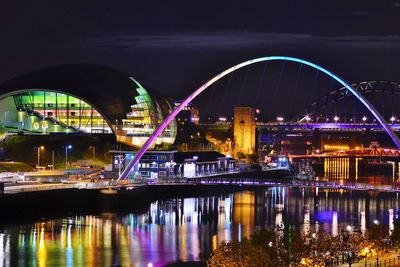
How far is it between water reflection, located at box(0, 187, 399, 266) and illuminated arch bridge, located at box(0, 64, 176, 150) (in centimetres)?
2035

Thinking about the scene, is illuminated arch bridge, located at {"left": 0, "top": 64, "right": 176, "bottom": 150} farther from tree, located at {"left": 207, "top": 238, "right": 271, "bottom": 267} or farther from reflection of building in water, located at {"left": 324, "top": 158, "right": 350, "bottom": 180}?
tree, located at {"left": 207, "top": 238, "right": 271, "bottom": 267}

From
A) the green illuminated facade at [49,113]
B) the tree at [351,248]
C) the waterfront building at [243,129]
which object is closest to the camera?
the tree at [351,248]

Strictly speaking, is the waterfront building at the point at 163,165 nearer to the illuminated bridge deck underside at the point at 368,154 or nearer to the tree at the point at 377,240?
the tree at the point at 377,240

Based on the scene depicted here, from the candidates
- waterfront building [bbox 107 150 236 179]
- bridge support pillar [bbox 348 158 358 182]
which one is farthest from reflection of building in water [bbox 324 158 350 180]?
waterfront building [bbox 107 150 236 179]

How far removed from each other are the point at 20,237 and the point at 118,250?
605 cm

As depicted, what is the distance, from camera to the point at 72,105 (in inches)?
3932

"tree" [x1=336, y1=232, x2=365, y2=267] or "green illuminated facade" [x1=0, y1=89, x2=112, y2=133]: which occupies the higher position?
"green illuminated facade" [x1=0, y1=89, x2=112, y2=133]

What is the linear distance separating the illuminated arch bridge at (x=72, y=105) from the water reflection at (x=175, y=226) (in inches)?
801

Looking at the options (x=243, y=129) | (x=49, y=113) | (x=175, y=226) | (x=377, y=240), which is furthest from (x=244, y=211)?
(x=243, y=129)

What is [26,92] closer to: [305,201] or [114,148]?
[114,148]

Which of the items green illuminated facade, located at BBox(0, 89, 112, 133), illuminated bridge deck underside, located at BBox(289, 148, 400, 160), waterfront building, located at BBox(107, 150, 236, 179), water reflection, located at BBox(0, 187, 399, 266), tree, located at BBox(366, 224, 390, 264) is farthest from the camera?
illuminated bridge deck underside, located at BBox(289, 148, 400, 160)

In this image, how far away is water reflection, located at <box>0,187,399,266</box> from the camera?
48.5m

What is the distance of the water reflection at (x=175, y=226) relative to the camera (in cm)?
4847

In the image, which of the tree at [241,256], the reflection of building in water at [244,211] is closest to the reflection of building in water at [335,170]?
the reflection of building in water at [244,211]
